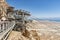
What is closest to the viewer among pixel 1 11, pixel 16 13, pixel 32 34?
pixel 32 34

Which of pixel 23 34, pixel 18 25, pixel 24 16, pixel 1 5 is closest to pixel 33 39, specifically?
pixel 23 34

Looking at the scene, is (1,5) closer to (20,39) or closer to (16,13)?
(16,13)

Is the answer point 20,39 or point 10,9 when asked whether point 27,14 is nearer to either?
point 10,9

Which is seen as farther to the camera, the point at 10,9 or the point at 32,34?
the point at 10,9

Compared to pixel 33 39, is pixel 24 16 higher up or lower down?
higher up

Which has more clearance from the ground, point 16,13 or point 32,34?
point 16,13

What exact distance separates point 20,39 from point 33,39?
1968 mm

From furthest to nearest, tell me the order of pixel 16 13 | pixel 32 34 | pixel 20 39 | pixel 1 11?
pixel 16 13 → pixel 1 11 → pixel 32 34 → pixel 20 39

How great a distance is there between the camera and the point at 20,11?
22328 mm

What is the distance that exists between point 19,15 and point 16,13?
0.90 m

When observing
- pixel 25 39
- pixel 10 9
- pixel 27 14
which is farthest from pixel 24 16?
pixel 25 39

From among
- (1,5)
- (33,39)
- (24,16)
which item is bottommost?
(33,39)

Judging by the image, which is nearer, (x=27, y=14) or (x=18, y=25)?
(x=18, y=25)

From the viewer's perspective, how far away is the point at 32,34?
1673 centimetres
